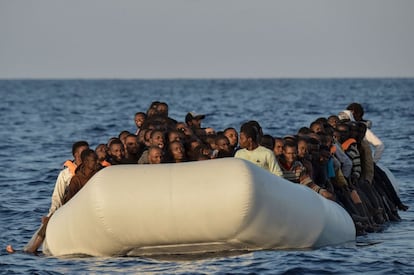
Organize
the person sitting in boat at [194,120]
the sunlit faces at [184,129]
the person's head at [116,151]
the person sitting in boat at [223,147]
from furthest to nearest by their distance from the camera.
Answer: the person sitting in boat at [194,120] → the sunlit faces at [184,129] → the person sitting in boat at [223,147] → the person's head at [116,151]

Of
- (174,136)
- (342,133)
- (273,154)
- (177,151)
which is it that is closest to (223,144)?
(174,136)

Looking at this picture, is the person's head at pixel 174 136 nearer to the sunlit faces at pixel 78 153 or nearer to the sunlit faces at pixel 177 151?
the sunlit faces at pixel 177 151

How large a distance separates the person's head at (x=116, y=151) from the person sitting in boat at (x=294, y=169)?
1820 millimetres

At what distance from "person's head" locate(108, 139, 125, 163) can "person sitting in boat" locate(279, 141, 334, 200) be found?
1.82m

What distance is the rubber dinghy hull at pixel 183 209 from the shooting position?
13055mm

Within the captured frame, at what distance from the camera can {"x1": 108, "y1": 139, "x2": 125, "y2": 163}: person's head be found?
50.1 feet

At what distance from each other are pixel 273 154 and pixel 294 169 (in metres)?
0.85

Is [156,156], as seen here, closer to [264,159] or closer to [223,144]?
[264,159]

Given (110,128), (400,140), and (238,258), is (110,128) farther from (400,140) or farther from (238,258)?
(238,258)

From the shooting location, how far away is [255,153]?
14695mm

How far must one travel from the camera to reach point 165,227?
13172mm

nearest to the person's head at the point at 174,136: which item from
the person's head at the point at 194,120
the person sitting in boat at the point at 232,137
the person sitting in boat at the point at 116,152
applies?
the person sitting in boat at the point at 116,152

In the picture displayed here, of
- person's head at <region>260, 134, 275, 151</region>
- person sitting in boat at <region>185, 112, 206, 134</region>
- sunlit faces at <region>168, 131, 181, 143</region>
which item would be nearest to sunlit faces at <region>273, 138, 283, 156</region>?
person's head at <region>260, 134, 275, 151</region>

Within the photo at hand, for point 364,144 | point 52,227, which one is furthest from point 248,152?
point 364,144
